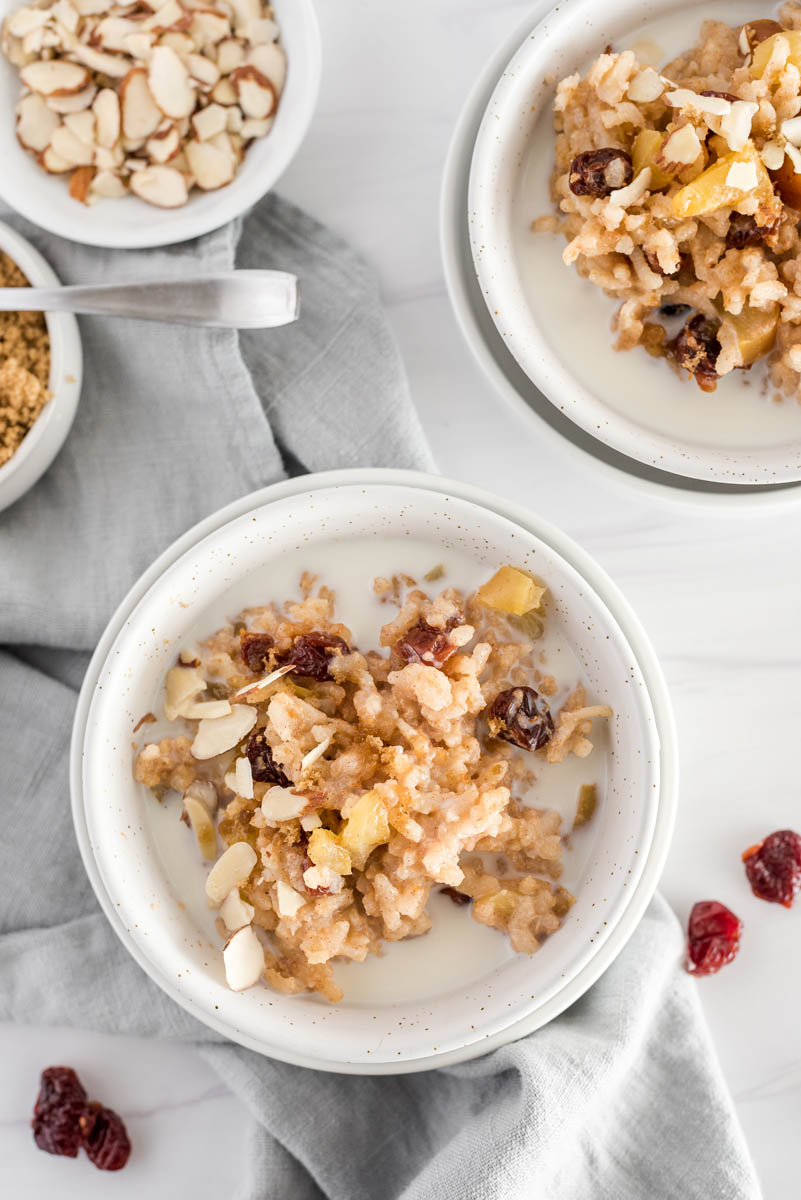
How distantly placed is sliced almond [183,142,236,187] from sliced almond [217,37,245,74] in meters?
0.10

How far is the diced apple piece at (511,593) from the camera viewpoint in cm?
113

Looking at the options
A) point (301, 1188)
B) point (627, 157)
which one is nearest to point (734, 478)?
point (627, 157)

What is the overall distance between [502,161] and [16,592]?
776 mm

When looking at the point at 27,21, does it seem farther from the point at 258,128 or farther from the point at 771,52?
the point at 771,52

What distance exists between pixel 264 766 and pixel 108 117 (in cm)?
82

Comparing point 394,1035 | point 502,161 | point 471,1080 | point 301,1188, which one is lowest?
point 301,1188

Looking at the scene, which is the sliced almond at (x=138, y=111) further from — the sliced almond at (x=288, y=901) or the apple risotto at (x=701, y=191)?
the sliced almond at (x=288, y=901)

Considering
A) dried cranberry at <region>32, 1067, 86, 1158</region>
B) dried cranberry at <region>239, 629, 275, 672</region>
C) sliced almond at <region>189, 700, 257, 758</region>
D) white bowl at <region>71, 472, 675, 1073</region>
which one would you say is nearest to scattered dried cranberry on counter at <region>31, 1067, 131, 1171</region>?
dried cranberry at <region>32, 1067, 86, 1158</region>

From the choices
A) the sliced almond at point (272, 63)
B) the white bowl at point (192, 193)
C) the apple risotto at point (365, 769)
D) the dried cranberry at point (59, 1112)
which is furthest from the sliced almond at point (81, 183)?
the dried cranberry at point (59, 1112)

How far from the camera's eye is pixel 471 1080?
50.2 inches

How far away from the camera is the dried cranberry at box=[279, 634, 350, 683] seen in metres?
1.12

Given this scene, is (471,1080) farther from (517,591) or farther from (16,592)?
(16,592)

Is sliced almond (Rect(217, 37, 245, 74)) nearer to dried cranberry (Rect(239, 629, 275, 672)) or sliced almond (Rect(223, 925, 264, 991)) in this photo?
dried cranberry (Rect(239, 629, 275, 672))

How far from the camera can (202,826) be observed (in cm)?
117
